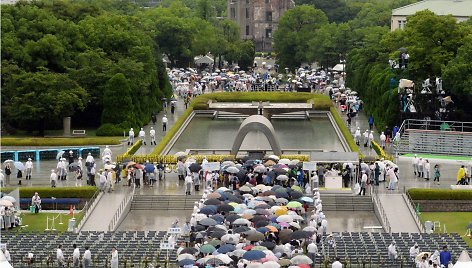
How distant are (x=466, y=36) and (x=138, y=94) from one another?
2247cm

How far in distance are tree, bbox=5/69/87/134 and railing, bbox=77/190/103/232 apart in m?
19.3

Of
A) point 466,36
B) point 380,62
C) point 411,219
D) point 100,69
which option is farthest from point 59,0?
point 411,219

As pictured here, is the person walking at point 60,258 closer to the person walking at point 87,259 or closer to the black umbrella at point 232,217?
the person walking at point 87,259

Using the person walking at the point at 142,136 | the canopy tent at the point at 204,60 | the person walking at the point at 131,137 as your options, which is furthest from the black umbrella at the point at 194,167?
the canopy tent at the point at 204,60

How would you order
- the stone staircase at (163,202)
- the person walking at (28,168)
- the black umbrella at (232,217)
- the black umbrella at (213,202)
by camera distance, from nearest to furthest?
the black umbrella at (232,217), the black umbrella at (213,202), the stone staircase at (163,202), the person walking at (28,168)

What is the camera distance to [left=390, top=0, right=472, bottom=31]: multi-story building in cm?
10594

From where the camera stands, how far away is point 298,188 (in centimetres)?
6025

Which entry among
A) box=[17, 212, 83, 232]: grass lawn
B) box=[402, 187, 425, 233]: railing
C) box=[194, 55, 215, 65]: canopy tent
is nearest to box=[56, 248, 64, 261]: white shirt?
box=[17, 212, 83, 232]: grass lawn

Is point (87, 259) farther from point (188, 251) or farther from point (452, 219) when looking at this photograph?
point (452, 219)

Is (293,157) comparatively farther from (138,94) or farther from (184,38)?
(184,38)

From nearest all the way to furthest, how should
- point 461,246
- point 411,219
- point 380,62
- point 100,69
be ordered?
1. point 461,246
2. point 411,219
3. point 100,69
4. point 380,62

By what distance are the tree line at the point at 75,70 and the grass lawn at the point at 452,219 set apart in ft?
90.7

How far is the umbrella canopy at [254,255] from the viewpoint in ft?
153

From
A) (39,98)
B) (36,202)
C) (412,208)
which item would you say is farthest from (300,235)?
(39,98)
